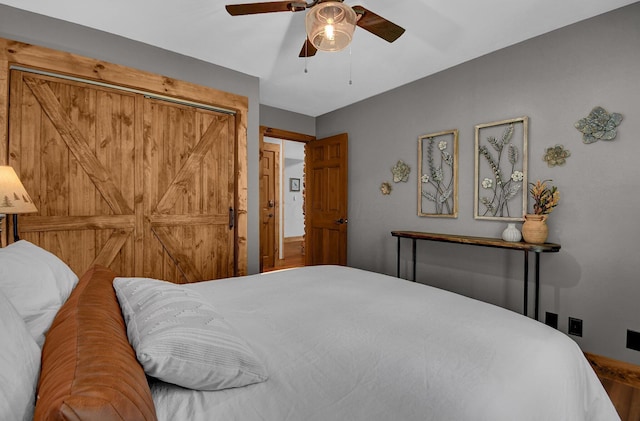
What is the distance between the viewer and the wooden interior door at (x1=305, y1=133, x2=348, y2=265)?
14.3 ft

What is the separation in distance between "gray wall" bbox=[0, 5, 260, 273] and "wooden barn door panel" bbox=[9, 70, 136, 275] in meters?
0.28

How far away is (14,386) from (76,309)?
14.5 inches

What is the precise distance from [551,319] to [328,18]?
280cm

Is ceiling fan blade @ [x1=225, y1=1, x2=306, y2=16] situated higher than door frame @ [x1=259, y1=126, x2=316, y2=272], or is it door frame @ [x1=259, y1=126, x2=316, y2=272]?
ceiling fan blade @ [x1=225, y1=1, x2=306, y2=16]

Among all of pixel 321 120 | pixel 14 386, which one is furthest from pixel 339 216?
pixel 14 386

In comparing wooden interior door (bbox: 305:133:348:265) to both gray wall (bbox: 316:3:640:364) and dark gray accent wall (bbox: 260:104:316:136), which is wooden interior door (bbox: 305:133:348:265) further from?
gray wall (bbox: 316:3:640:364)

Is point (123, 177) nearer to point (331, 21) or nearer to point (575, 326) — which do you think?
point (331, 21)

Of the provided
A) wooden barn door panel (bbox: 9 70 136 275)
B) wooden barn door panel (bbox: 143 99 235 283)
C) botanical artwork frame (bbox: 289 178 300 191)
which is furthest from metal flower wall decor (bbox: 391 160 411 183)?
botanical artwork frame (bbox: 289 178 300 191)

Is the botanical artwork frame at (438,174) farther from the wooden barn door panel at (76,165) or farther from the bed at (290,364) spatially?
the wooden barn door panel at (76,165)

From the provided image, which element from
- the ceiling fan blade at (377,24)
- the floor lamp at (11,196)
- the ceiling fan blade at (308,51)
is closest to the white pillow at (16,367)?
the floor lamp at (11,196)

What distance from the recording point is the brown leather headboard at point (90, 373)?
507mm

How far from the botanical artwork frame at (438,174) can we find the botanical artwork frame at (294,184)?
4587mm

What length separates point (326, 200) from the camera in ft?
15.3

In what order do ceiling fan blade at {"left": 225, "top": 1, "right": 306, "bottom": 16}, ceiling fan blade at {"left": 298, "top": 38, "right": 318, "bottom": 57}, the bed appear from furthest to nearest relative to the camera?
ceiling fan blade at {"left": 298, "top": 38, "right": 318, "bottom": 57}, ceiling fan blade at {"left": 225, "top": 1, "right": 306, "bottom": 16}, the bed
